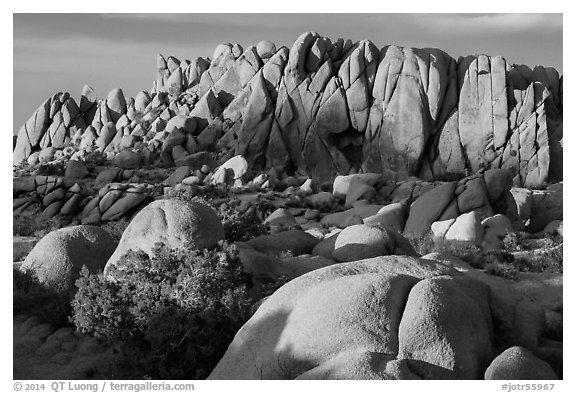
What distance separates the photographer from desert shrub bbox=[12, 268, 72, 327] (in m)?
17.8

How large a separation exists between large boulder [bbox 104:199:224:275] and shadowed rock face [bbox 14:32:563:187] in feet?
148

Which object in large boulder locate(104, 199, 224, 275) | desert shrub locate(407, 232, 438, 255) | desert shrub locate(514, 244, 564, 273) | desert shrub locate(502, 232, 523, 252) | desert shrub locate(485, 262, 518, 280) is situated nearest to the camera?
large boulder locate(104, 199, 224, 275)

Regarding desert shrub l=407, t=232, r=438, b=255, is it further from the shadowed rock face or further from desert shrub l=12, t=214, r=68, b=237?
the shadowed rock face

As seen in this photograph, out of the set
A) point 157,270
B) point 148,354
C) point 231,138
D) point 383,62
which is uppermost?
point 383,62

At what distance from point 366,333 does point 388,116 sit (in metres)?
52.1

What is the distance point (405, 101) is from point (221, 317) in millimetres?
49874

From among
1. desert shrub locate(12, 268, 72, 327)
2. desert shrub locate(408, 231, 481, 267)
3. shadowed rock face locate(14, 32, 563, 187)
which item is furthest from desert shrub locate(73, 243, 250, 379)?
shadowed rock face locate(14, 32, 563, 187)

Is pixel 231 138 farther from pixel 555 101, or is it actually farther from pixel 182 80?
pixel 555 101

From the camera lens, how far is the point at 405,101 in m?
62.5

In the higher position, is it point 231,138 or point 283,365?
point 231,138

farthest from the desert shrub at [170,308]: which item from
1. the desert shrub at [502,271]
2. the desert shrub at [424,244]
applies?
the desert shrub at [424,244]

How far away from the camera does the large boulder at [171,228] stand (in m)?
17.7

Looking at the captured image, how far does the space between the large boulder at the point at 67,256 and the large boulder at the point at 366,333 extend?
7.17 m

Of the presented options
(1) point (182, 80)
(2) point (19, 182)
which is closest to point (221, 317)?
(2) point (19, 182)
